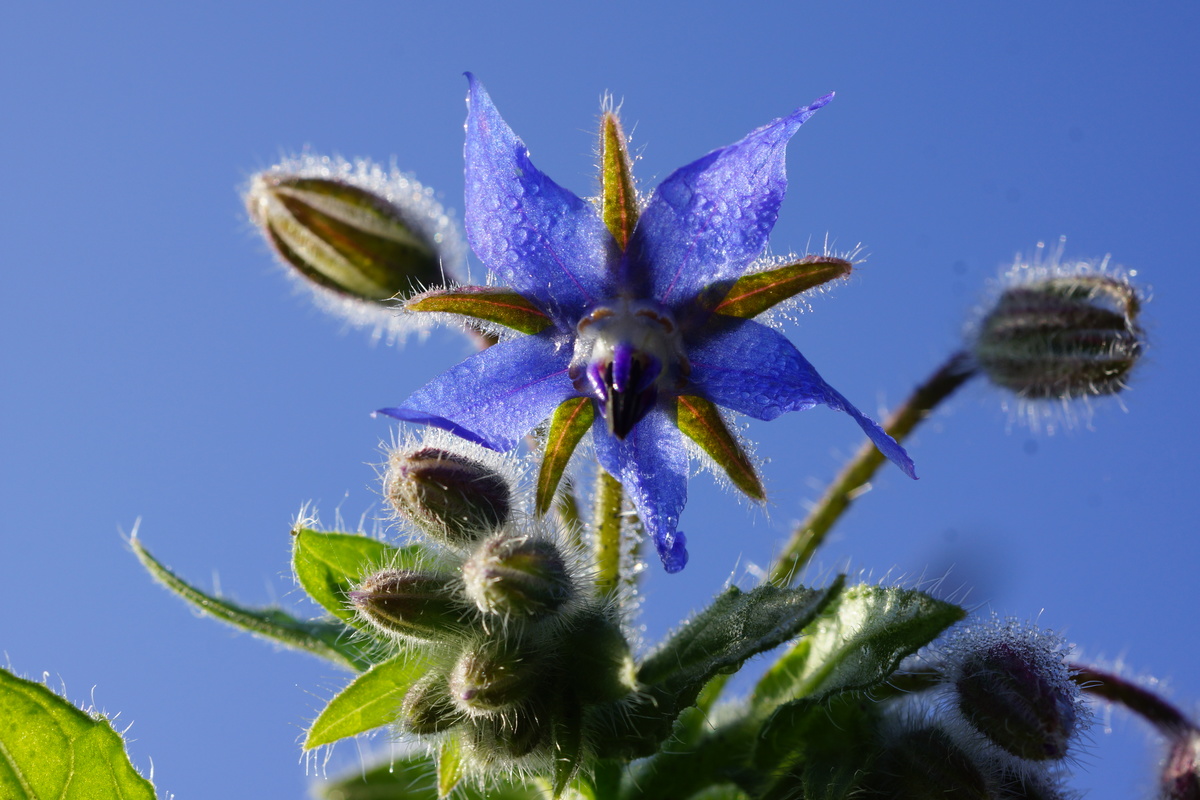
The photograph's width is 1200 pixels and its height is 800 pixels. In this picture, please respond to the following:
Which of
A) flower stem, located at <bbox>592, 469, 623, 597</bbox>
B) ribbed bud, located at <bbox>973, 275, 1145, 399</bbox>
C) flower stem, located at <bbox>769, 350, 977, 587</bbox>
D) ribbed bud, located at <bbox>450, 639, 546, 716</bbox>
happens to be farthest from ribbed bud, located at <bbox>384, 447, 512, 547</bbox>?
ribbed bud, located at <bbox>973, 275, 1145, 399</bbox>

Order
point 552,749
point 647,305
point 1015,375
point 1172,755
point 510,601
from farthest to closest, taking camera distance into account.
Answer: point 1015,375 → point 1172,755 → point 647,305 → point 552,749 → point 510,601

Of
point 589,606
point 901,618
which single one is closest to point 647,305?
point 589,606

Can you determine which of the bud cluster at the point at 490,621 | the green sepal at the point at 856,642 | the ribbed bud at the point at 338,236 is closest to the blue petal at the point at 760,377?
the green sepal at the point at 856,642

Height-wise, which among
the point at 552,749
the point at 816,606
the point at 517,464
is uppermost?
the point at 517,464

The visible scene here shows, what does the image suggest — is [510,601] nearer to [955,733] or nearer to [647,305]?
[647,305]

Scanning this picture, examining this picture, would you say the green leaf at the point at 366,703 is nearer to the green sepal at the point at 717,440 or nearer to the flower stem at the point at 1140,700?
the green sepal at the point at 717,440

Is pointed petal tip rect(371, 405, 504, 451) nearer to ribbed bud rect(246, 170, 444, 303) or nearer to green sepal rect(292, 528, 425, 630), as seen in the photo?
green sepal rect(292, 528, 425, 630)
